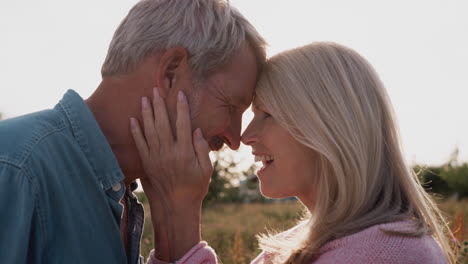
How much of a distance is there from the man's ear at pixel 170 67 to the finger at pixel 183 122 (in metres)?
0.08

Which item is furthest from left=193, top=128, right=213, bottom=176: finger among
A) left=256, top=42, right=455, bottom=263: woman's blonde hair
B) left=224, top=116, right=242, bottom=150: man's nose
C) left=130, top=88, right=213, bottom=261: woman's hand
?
left=256, top=42, right=455, bottom=263: woman's blonde hair

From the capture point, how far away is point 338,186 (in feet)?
10.1

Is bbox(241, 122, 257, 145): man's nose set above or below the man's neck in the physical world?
below

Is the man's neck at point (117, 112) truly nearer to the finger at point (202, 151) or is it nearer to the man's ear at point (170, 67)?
the man's ear at point (170, 67)

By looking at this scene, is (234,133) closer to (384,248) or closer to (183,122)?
(183,122)

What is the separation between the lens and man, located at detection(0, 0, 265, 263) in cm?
236

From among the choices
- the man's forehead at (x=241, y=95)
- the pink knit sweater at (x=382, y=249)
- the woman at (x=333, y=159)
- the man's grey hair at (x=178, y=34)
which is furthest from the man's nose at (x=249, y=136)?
the pink knit sweater at (x=382, y=249)

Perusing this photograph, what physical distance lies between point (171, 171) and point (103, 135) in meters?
0.46

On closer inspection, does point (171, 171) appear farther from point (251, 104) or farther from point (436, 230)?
point (436, 230)

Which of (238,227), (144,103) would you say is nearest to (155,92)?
(144,103)

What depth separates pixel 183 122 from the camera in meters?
3.09

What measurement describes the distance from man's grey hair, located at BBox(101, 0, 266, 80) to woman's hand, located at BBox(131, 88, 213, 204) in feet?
0.69

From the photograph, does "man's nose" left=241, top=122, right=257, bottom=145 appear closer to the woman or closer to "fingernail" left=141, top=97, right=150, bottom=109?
the woman

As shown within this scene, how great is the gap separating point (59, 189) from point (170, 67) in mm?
881
